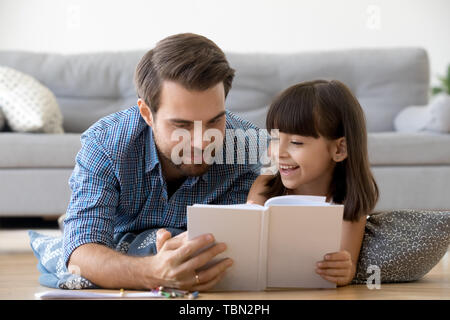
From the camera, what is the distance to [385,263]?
1.65 meters

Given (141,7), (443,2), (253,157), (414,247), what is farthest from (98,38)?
(414,247)

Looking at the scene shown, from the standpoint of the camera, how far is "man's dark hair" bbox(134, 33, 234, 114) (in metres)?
1.49

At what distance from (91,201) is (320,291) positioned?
0.56 meters

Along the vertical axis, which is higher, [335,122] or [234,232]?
[335,122]

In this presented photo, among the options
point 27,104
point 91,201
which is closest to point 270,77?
point 27,104

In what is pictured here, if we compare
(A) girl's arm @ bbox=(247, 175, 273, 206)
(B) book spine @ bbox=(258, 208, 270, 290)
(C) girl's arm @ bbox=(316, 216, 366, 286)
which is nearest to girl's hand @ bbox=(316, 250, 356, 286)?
(C) girl's arm @ bbox=(316, 216, 366, 286)

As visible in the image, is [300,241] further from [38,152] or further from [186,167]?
[38,152]

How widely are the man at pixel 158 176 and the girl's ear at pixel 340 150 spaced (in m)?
0.25

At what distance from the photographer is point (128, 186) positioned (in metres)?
1.64

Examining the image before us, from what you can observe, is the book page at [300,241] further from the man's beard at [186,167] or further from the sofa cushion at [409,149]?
the sofa cushion at [409,149]

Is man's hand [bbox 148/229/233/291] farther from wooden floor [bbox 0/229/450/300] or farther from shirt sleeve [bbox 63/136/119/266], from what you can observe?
shirt sleeve [bbox 63/136/119/266]

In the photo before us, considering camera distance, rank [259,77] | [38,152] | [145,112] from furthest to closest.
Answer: [259,77] < [38,152] < [145,112]
